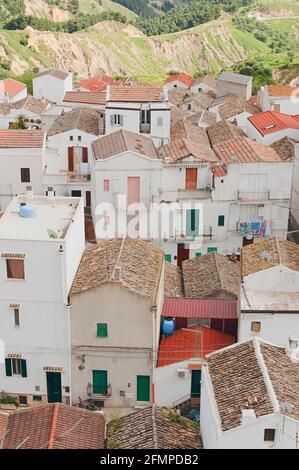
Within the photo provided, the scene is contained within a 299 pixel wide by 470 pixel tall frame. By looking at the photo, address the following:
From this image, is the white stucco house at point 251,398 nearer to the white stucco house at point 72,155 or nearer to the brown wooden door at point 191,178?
the brown wooden door at point 191,178

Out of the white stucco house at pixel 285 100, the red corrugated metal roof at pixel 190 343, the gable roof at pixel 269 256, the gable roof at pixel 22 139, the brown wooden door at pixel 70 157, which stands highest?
the white stucco house at pixel 285 100

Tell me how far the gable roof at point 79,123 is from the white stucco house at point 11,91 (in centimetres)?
2431

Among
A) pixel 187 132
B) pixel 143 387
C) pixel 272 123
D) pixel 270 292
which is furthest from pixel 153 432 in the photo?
pixel 272 123

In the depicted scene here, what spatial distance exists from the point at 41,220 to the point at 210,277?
36.8 feet

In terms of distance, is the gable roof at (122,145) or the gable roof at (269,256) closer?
the gable roof at (269,256)

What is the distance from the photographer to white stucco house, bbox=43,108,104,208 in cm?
4944

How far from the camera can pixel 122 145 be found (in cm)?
4547

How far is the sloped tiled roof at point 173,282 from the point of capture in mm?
37938

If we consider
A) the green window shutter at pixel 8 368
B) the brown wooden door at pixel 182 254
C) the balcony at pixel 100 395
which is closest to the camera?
the green window shutter at pixel 8 368

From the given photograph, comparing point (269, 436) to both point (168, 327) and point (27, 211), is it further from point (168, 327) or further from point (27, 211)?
point (27, 211)

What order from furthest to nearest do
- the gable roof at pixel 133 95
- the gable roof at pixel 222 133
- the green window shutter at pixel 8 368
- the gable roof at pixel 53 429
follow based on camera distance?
the gable roof at pixel 222 133 → the gable roof at pixel 133 95 → the green window shutter at pixel 8 368 → the gable roof at pixel 53 429

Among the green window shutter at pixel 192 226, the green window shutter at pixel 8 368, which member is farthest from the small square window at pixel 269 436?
the green window shutter at pixel 192 226

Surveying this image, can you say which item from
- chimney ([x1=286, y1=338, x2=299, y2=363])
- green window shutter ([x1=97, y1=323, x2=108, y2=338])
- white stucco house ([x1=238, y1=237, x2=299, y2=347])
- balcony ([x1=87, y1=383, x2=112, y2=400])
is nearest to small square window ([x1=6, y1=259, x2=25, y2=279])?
green window shutter ([x1=97, y1=323, x2=108, y2=338])

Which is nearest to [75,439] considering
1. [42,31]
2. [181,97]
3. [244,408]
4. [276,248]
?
[244,408]
